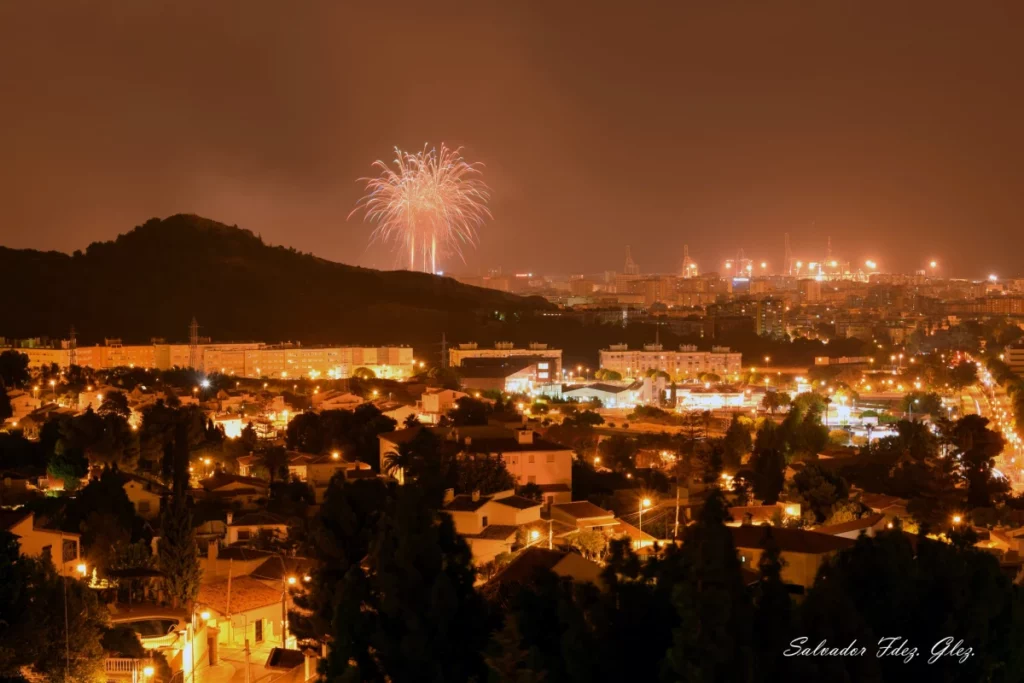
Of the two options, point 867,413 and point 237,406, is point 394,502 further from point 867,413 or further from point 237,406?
point 867,413

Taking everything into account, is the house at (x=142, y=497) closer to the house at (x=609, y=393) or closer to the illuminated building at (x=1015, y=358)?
the house at (x=609, y=393)

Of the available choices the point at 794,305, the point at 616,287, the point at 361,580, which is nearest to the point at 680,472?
the point at 361,580

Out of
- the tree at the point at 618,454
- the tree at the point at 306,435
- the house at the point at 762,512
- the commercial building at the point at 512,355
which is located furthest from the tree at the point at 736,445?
the commercial building at the point at 512,355

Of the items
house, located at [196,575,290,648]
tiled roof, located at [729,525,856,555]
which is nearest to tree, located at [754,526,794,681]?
tiled roof, located at [729,525,856,555]

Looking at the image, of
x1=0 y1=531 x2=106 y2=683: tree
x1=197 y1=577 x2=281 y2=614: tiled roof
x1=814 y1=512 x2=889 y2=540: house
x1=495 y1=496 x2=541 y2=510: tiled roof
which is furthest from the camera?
x1=495 y1=496 x2=541 y2=510: tiled roof

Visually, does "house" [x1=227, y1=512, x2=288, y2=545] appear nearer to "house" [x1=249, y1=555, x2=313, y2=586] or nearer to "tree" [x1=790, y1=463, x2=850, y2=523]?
"house" [x1=249, y1=555, x2=313, y2=586]

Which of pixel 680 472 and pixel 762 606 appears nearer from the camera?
pixel 762 606
